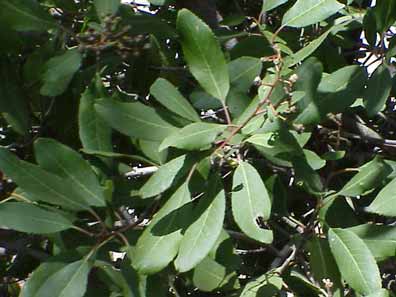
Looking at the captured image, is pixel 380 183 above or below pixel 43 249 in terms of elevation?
above

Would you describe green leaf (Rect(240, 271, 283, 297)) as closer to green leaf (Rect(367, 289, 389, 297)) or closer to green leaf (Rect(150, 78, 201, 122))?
green leaf (Rect(367, 289, 389, 297))

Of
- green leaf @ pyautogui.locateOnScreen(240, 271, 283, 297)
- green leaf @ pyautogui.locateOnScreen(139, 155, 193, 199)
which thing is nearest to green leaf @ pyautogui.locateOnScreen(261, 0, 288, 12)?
green leaf @ pyautogui.locateOnScreen(139, 155, 193, 199)

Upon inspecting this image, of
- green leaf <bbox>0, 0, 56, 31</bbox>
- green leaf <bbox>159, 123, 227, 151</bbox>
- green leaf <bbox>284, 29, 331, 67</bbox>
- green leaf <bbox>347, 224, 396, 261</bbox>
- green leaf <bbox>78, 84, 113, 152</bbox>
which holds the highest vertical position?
green leaf <bbox>0, 0, 56, 31</bbox>

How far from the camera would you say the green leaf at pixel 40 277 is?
1.51m

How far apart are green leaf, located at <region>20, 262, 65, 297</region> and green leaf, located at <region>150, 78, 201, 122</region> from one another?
0.35 m

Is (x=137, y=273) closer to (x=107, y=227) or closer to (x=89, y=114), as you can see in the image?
(x=107, y=227)

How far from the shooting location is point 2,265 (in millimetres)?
2154

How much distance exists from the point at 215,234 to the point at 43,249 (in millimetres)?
522

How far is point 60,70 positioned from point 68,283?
1.35 ft

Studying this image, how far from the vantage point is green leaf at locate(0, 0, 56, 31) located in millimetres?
1602

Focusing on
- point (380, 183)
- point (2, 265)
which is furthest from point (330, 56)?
point (2, 265)

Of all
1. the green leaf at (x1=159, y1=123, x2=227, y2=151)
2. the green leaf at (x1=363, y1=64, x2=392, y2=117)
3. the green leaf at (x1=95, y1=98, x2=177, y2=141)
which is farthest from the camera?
the green leaf at (x1=363, y1=64, x2=392, y2=117)

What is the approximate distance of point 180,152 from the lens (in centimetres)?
157

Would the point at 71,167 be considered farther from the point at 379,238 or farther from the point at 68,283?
the point at 379,238
